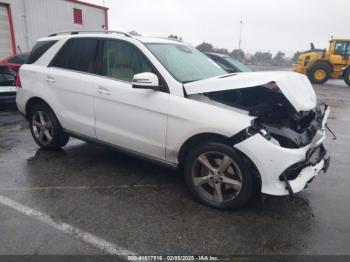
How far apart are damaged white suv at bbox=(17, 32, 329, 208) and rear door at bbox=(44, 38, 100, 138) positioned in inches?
0.6

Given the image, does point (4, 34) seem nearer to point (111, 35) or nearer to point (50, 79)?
point (50, 79)

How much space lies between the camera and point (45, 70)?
4.48 metres

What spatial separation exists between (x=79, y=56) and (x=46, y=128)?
4.32ft

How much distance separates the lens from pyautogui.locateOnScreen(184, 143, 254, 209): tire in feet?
9.93

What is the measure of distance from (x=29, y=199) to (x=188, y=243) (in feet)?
6.27

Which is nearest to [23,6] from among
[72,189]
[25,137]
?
[25,137]

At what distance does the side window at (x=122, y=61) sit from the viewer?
366 centimetres

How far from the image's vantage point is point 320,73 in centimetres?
1781

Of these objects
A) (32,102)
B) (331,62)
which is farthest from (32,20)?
(331,62)

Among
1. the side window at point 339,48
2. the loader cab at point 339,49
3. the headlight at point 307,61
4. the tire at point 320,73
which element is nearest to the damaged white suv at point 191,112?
the tire at point 320,73

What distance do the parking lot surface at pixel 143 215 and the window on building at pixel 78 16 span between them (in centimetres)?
1491

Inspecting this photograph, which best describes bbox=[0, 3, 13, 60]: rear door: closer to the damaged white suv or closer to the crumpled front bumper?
the damaged white suv

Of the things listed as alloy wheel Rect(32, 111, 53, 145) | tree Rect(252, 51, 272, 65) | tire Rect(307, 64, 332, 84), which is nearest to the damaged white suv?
alloy wheel Rect(32, 111, 53, 145)

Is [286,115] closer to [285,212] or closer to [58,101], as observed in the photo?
[285,212]
